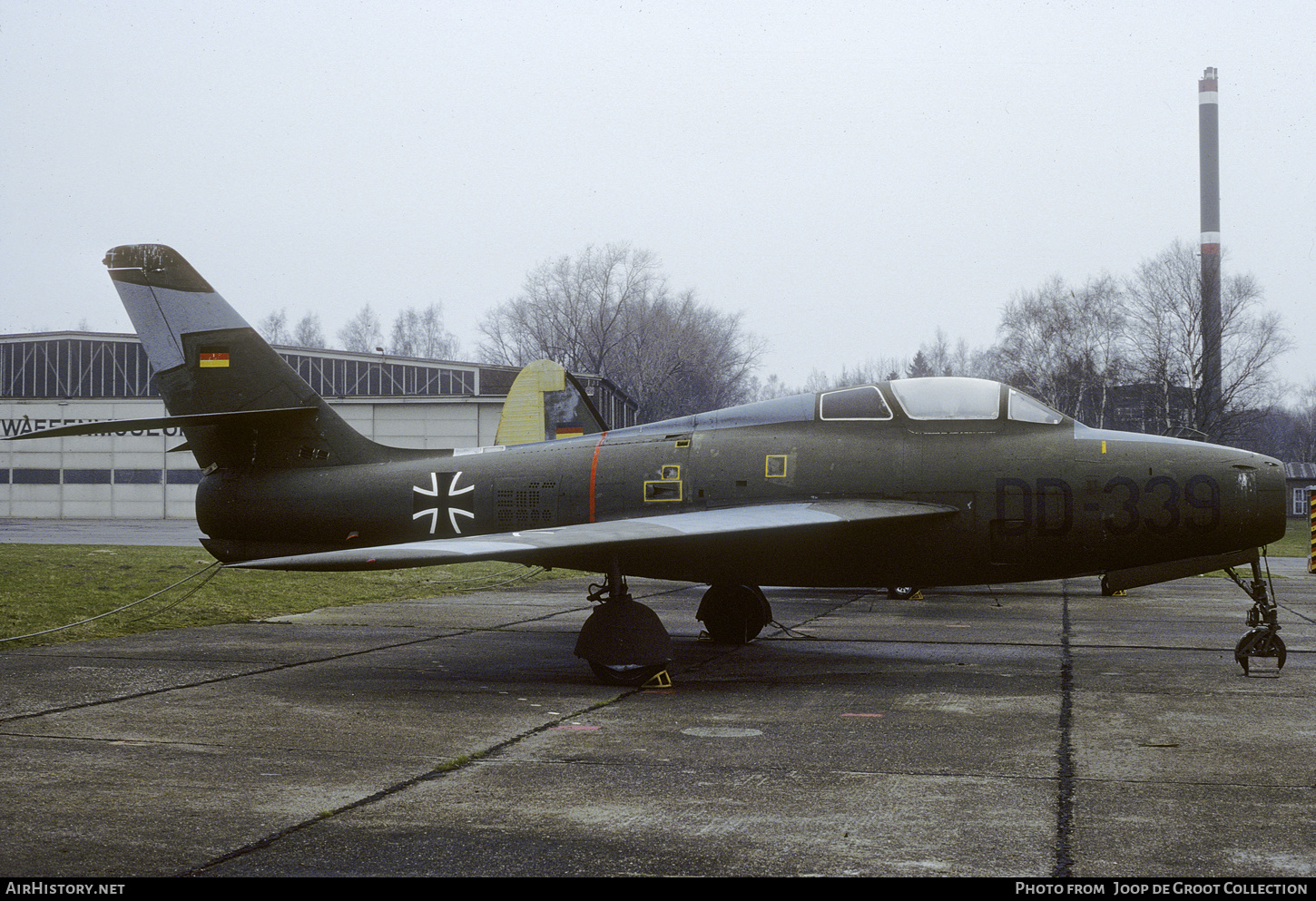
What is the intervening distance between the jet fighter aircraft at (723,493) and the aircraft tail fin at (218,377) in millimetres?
21

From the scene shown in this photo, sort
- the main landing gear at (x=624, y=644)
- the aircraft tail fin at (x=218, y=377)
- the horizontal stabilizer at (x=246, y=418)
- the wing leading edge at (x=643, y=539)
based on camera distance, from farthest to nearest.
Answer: the aircraft tail fin at (x=218, y=377), the horizontal stabilizer at (x=246, y=418), the main landing gear at (x=624, y=644), the wing leading edge at (x=643, y=539)

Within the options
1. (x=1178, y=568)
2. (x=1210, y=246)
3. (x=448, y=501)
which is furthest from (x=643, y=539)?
(x=1210, y=246)

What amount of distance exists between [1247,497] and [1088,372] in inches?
1907

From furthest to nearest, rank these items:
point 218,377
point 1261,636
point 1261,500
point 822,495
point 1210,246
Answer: point 1210,246 < point 218,377 < point 822,495 < point 1261,636 < point 1261,500

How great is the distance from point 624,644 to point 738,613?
282 cm

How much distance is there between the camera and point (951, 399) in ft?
32.7

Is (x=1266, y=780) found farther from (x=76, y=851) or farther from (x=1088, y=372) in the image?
(x=1088, y=372)

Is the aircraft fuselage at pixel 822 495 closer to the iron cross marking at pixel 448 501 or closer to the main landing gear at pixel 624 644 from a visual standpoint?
the iron cross marking at pixel 448 501

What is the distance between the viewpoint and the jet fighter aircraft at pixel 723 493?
914 centimetres

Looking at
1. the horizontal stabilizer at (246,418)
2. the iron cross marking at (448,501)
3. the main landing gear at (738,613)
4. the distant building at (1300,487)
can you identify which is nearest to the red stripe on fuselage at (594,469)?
the iron cross marking at (448,501)

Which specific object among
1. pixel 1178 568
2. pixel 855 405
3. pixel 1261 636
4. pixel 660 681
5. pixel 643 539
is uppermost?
pixel 855 405

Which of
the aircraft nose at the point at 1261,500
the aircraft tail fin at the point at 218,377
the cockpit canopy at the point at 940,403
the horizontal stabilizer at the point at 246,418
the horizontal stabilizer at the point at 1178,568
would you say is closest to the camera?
the aircraft nose at the point at 1261,500

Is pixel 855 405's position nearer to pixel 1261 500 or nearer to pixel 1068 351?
pixel 1261 500

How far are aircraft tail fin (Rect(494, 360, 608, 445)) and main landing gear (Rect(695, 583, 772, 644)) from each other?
2662 mm
